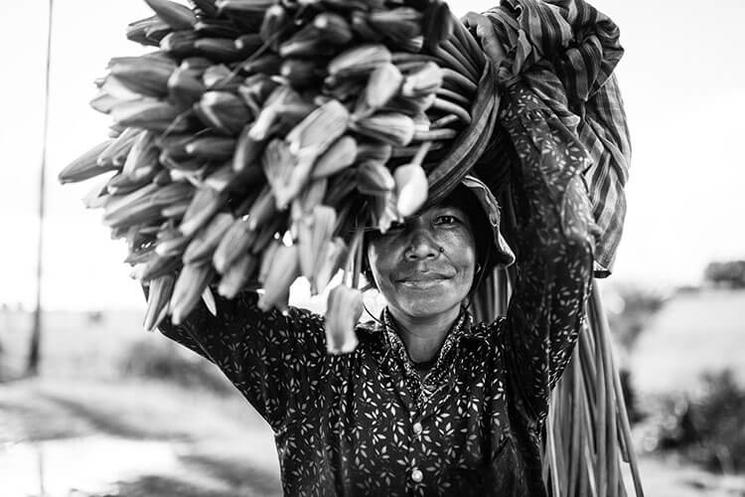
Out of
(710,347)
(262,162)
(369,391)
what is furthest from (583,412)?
(710,347)

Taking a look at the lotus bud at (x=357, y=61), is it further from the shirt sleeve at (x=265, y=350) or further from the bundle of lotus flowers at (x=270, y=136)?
the shirt sleeve at (x=265, y=350)

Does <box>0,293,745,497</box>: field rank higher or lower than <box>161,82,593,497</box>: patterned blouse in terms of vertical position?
lower

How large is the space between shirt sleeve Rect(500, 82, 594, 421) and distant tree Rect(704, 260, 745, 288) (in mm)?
2486

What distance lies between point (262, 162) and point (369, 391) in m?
0.41

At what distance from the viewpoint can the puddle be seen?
1814mm

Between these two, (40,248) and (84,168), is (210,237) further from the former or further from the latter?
(40,248)

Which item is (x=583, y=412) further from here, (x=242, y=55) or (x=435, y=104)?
(x=242, y=55)

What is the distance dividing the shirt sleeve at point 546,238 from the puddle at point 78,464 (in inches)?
53.0

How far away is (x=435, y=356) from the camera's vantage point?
3.48 ft

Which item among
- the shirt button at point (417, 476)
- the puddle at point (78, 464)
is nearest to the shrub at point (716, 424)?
the puddle at point (78, 464)

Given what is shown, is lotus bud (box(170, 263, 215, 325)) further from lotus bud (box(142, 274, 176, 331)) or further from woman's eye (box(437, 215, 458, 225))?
woman's eye (box(437, 215, 458, 225))

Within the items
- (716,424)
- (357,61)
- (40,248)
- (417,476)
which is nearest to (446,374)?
(417,476)

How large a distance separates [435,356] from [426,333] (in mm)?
34

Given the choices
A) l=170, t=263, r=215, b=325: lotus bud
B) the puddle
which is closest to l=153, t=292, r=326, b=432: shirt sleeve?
l=170, t=263, r=215, b=325: lotus bud
